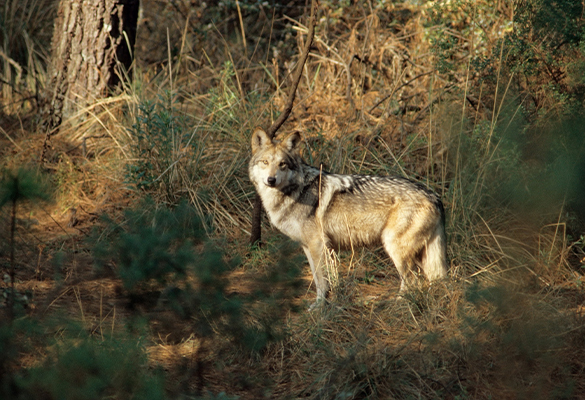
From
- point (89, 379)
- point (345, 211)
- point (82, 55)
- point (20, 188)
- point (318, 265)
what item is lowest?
point (318, 265)

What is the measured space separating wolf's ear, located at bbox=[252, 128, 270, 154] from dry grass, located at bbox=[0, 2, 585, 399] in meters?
1.04

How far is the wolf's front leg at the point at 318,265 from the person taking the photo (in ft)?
16.9

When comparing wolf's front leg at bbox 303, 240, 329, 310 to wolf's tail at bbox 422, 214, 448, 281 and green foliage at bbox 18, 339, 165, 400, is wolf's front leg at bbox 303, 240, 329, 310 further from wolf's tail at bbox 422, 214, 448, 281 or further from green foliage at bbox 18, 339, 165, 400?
green foliage at bbox 18, 339, 165, 400

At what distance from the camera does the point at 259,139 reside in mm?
5484

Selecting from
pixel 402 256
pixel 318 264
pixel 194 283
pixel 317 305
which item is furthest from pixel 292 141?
pixel 194 283

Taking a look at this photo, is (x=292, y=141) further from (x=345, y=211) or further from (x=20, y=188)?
(x=20, y=188)

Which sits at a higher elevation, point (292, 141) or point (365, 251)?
point (292, 141)

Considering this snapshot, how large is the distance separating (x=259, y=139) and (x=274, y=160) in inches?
13.1

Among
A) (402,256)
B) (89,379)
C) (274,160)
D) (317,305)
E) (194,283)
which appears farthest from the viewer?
(274,160)

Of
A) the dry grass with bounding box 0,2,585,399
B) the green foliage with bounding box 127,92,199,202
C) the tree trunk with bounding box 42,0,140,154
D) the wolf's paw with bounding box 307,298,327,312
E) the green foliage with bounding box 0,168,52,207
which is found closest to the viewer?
the green foliage with bounding box 0,168,52,207

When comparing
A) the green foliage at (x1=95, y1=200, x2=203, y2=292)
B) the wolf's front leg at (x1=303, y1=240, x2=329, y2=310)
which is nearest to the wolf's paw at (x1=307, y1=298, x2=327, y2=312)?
the wolf's front leg at (x1=303, y1=240, x2=329, y2=310)

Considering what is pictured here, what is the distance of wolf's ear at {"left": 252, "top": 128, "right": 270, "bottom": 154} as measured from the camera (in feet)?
17.7

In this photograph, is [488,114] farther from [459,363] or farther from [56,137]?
[56,137]

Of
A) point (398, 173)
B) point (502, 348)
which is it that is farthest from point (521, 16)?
point (502, 348)
